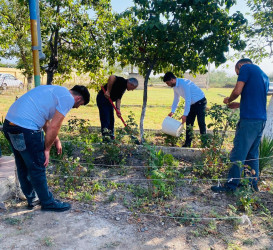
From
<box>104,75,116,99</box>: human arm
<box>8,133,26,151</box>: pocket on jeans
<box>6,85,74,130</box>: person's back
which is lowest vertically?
<box>8,133,26,151</box>: pocket on jeans

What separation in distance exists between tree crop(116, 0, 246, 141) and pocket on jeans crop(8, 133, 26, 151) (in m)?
2.67

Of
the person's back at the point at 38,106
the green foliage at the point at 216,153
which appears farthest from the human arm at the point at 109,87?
the person's back at the point at 38,106

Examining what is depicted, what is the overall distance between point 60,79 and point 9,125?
457cm

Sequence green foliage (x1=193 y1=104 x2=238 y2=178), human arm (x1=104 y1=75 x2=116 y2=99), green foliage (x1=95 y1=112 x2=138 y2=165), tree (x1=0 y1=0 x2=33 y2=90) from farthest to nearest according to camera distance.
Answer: tree (x1=0 y1=0 x2=33 y2=90)
human arm (x1=104 y1=75 x2=116 y2=99)
green foliage (x1=95 y1=112 x2=138 y2=165)
green foliage (x1=193 y1=104 x2=238 y2=178)

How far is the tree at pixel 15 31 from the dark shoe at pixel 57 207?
13.4 feet

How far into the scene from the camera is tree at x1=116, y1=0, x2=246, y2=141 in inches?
174

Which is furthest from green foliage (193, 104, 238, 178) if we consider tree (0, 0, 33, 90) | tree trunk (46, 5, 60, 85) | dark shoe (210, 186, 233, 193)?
A: tree (0, 0, 33, 90)

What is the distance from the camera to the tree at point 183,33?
14.5ft

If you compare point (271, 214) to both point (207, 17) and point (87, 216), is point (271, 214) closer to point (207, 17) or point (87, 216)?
point (87, 216)

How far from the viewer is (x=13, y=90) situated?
1916cm

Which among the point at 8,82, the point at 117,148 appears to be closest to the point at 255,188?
the point at 117,148

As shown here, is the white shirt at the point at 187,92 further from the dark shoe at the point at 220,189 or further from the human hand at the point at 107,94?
the dark shoe at the point at 220,189

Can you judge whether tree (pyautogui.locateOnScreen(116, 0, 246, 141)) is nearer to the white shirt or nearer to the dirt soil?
the white shirt

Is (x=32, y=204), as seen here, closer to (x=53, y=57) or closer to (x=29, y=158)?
(x=29, y=158)
